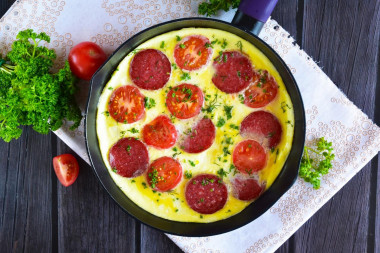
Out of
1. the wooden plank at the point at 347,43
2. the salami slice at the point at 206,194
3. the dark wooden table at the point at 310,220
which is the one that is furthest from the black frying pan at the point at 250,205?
the wooden plank at the point at 347,43

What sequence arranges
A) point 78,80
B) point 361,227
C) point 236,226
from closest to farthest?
point 236,226
point 78,80
point 361,227

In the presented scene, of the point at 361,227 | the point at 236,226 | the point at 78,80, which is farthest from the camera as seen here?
the point at 361,227

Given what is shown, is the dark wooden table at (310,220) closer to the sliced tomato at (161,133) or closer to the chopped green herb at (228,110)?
the sliced tomato at (161,133)

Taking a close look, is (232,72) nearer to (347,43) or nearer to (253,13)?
(253,13)

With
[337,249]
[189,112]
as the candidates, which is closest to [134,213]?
[189,112]

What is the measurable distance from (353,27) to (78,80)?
1880 millimetres

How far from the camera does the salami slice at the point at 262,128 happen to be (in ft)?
7.57

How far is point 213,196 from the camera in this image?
2.36 m

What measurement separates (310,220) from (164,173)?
3.85 feet

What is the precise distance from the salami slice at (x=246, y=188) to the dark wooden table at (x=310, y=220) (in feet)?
2.23

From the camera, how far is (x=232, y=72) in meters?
2.30

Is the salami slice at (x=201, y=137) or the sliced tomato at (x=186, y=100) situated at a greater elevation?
the sliced tomato at (x=186, y=100)

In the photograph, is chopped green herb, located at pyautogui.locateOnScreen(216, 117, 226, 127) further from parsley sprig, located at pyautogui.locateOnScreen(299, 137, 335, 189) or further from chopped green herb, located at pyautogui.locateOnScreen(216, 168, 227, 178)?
parsley sprig, located at pyautogui.locateOnScreen(299, 137, 335, 189)

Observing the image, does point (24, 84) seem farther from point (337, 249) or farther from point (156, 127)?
point (337, 249)
